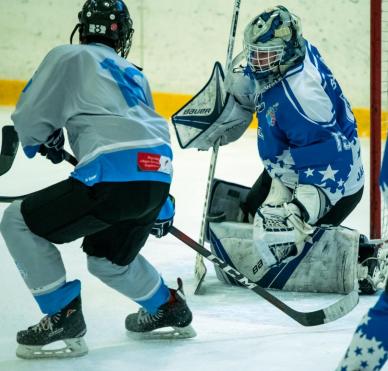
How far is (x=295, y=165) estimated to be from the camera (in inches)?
124

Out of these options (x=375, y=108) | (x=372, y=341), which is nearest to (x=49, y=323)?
(x=372, y=341)

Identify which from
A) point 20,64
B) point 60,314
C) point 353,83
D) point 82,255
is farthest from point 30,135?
point 353,83

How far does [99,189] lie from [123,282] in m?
0.33

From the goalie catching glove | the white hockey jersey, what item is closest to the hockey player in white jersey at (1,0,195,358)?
the white hockey jersey

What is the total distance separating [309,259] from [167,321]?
701mm

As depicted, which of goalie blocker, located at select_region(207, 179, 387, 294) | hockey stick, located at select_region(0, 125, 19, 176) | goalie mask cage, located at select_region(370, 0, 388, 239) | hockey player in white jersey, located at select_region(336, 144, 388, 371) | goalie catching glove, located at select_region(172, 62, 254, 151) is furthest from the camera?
goalie mask cage, located at select_region(370, 0, 388, 239)

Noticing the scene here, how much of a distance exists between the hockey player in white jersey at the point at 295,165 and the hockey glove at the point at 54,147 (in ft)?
2.55

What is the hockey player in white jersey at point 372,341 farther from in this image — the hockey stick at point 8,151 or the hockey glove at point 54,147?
the hockey stick at point 8,151

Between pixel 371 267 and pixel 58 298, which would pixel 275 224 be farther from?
pixel 58 298

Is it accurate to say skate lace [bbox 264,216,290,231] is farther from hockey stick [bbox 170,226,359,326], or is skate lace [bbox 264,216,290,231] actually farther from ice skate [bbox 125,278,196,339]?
ice skate [bbox 125,278,196,339]

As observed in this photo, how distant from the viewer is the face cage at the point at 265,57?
3.13m

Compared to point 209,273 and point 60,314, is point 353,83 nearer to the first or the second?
point 209,273

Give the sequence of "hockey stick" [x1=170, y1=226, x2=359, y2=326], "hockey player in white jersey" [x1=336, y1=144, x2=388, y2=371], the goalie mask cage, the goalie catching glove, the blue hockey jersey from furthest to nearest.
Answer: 1. the goalie mask cage
2. the goalie catching glove
3. the blue hockey jersey
4. "hockey stick" [x1=170, y1=226, x2=359, y2=326]
5. "hockey player in white jersey" [x1=336, y1=144, x2=388, y2=371]

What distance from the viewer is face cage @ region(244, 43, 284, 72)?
3.13 metres
